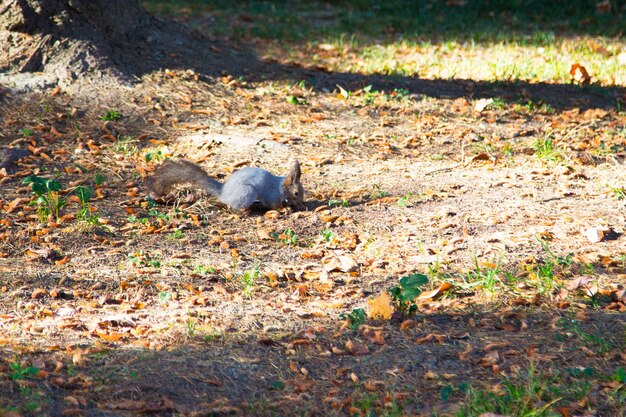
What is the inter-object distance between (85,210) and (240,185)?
97 cm

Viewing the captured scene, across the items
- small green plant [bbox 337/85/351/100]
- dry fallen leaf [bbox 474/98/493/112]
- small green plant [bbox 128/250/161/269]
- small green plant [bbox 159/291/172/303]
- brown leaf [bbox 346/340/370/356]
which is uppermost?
small green plant [bbox 337/85/351/100]

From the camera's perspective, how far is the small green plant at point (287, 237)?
4.79m

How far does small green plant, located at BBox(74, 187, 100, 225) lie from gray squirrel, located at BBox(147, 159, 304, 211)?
16.3 inches

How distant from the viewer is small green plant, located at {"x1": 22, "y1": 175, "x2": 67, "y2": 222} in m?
4.77

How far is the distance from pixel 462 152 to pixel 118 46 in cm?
330

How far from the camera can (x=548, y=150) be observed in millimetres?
6043

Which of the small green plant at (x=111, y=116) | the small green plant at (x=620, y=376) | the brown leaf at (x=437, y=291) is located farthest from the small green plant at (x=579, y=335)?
the small green plant at (x=111, y=116)

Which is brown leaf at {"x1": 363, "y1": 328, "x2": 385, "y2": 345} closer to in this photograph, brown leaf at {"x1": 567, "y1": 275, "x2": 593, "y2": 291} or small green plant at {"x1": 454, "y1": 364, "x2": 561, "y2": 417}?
small green plant at {"x1": 454, "y1": 364, "x2": 561, "y2": 417}

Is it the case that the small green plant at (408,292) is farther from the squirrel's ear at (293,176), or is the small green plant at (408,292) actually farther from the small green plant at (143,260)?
the squirrel's ear at (293,176)

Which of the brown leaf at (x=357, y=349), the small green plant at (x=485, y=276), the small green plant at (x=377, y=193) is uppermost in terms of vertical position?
the small green plant at (x=377, y=193)

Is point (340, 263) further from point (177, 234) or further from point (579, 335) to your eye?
point (579, 335)

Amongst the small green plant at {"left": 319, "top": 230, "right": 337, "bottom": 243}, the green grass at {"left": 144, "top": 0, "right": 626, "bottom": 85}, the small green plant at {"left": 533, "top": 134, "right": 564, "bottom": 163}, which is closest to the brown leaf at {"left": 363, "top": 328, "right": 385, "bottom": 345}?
the small green plant at {"left": 319, "top": 230, "right": 337, "bottom": 243}

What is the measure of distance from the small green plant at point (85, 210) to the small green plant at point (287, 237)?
1099 mm

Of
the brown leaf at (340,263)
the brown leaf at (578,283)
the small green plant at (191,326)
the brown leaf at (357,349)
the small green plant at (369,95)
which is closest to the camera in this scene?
the brown leaf at (357,349)
